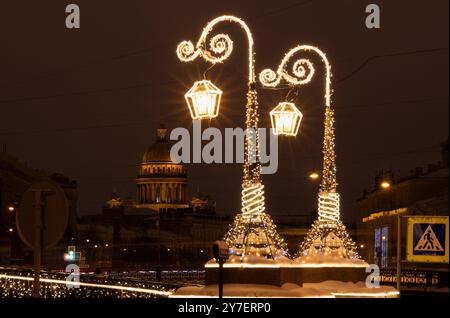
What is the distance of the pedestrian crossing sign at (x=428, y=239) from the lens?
17500 mm

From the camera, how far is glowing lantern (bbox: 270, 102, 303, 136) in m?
25.8

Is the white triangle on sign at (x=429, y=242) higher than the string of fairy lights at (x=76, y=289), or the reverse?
the white triangle on sign at (x=429, y=242)

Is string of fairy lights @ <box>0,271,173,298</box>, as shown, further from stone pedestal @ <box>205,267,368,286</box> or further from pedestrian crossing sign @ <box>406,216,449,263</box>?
pedestrian crossing sign @ <box>406,216,449,263</box>

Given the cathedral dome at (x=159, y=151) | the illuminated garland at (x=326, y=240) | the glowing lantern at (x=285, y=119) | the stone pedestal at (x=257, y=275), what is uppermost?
the cathedral dome at (x=159, y=151)

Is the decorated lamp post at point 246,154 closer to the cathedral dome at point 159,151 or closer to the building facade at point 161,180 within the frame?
the building facade at point 161,180

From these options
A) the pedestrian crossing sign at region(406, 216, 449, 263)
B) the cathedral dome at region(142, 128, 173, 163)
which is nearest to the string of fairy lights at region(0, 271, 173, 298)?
the pedestrian crossing sign at region(406, 216, 449, 263)

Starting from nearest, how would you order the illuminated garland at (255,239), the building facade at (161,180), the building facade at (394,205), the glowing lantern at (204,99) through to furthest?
the glowing lantern at (204,99) → the illuminated garland at (255,239) → the building facade at (394,205) → the building facade at (161,180)

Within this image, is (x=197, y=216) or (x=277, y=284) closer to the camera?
(x=277, y=284)

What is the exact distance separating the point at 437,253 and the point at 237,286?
6364 millimetres

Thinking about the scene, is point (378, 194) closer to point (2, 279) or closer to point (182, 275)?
point (182, 275)

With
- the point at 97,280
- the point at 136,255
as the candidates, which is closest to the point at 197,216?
the point at 136,255

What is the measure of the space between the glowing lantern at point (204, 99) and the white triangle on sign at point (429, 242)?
6.19 m

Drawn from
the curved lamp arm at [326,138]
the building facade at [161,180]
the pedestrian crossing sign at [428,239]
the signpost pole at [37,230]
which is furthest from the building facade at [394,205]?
the signpost pole at [37,230]
